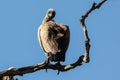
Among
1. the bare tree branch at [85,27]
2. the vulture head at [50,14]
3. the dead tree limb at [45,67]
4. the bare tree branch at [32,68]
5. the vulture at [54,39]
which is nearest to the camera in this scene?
the bare tree branch at [85,27]

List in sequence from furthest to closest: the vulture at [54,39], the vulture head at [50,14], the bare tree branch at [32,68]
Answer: the vulture head at [50,14], the vulture at [54,39], the bare tree branch at [32,68]

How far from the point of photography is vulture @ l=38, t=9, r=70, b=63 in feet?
32.1

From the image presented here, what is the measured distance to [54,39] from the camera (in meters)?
10.3

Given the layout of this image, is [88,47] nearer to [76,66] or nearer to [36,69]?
[76,66]

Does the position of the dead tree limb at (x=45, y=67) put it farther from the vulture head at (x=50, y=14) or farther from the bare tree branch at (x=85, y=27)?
the vulture head at (x=50, y=14)

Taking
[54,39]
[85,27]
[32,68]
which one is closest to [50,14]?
[54,39]

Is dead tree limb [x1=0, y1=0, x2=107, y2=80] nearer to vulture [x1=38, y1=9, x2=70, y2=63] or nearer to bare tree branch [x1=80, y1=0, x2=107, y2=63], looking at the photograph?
bare tree branch [x1=80, y1=0, x2=107, y2=63]

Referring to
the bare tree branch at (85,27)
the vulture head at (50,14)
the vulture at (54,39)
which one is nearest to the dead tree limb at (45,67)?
the bare tree branch at (85,27)

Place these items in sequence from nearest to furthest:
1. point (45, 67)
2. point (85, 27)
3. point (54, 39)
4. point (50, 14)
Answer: point (85, 27)
point (45, 67)
point (54, 39)
point (50, 14)

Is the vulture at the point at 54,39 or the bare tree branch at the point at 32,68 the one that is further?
the vulture at the point at 54,39

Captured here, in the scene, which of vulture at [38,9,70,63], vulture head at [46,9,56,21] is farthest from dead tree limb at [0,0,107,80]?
vulture head at [46,9,56,21]

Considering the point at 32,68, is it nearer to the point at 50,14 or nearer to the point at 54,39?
the point at 54,39

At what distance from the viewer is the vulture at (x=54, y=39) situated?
385 inches

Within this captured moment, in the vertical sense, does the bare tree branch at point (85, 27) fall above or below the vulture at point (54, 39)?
above
